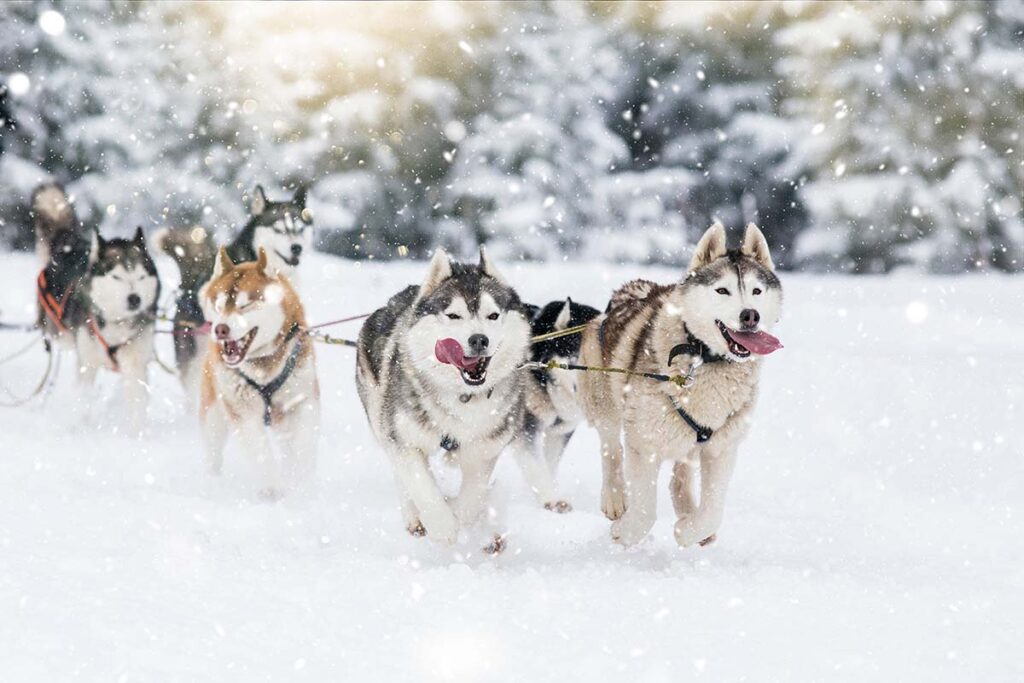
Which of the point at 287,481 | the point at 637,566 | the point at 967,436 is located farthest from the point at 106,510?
the point at 967,436

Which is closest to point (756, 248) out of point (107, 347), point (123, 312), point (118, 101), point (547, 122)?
point (123, 312)

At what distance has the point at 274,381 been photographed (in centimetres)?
489

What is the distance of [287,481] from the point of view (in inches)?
204

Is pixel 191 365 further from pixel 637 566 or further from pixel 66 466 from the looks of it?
pixel 637 566

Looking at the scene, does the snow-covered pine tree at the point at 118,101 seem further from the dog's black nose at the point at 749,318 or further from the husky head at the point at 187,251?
the dog's black nose at the point at 749,318

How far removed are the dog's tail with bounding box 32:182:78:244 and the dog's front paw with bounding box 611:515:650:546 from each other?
212 inches

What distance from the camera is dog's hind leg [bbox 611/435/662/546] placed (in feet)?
12.4

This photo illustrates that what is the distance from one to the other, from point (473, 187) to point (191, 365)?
8.66 m

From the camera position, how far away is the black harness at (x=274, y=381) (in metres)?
4.87

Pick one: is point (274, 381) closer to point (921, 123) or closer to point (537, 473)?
point (537, 473)

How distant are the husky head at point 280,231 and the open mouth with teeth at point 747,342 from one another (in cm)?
344

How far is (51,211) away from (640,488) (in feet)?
18.1

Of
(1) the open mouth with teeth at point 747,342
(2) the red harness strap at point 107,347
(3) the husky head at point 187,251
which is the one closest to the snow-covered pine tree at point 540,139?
(3) the husky head at point 187,251

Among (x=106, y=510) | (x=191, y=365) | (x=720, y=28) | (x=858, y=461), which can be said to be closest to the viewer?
(x=106, y=510)
